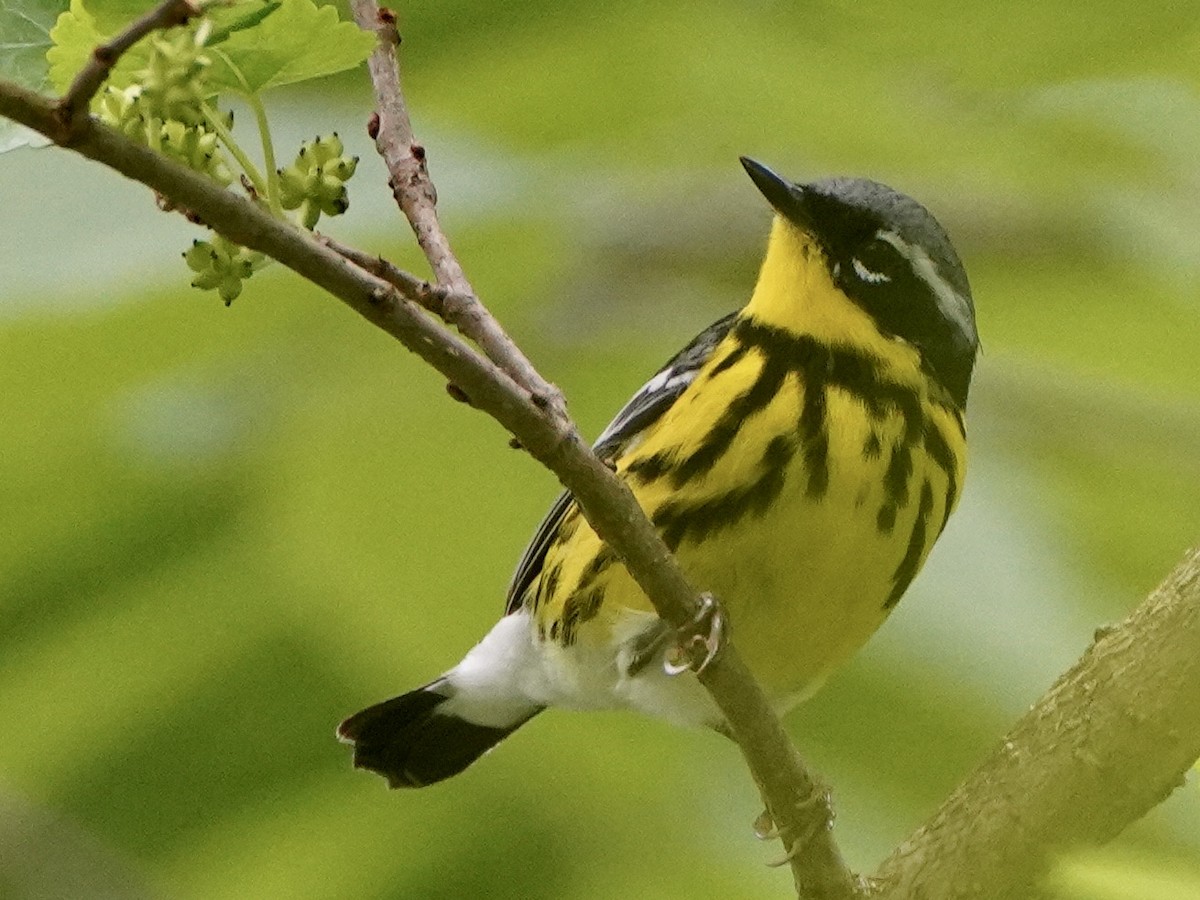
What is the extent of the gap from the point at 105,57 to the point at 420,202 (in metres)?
0.42

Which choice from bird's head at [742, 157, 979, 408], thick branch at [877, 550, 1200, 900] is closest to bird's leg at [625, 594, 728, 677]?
thick branch at [877, 550, 1200, 900]

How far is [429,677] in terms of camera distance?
6.35 ft

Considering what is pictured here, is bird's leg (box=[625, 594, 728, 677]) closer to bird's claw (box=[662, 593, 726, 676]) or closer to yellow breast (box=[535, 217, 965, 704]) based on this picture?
bird's claw (box=[662, 593, 726, 676])

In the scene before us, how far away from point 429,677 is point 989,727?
0.68 metres

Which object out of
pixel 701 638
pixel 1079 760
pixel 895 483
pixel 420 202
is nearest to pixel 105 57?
pixel 420 202

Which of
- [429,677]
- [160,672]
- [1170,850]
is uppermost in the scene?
[160,672]

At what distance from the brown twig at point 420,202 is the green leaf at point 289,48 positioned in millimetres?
157

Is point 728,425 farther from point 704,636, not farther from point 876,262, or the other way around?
point 704,636

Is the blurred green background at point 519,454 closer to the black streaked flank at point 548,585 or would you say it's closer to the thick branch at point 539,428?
the black streaked flank at point 548,585

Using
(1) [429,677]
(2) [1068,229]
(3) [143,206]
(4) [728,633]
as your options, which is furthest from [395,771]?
(2) [1068,229]

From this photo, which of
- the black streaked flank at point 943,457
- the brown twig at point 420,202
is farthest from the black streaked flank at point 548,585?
the brown twig at point 420,202

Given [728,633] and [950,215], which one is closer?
[728,633]

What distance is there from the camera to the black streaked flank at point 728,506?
54.6 inches

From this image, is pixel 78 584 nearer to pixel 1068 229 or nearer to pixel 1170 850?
pixel 1068 229
